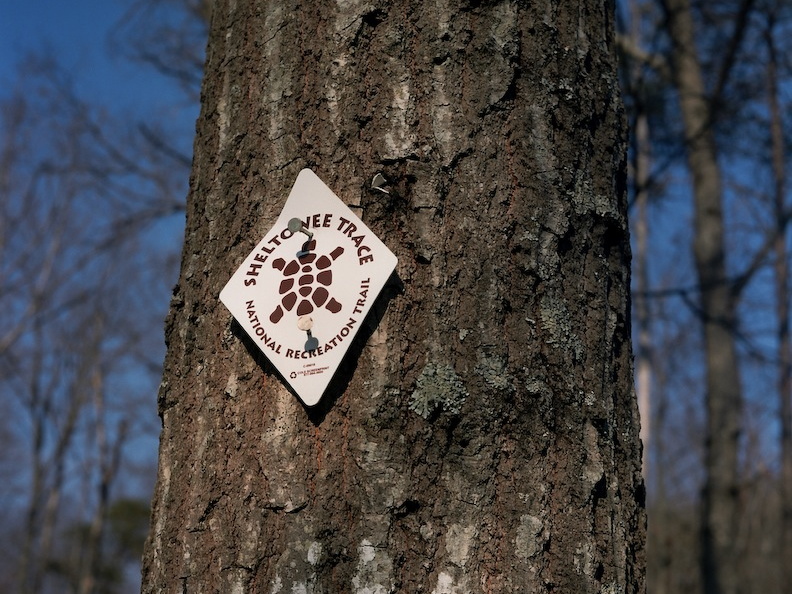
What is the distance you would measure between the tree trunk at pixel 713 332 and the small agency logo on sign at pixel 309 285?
15.7 feet

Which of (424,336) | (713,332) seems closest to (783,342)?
(713,332)

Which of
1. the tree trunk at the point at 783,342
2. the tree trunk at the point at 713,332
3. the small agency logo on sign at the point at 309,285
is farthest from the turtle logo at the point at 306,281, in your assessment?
the tree trunk at the point at 783,342

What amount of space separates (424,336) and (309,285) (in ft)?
0.63

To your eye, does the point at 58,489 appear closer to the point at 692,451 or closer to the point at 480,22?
the point at 692,451

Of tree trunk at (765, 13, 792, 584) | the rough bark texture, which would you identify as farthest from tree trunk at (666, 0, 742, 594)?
the rough bark texture

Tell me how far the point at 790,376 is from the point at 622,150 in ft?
35.2

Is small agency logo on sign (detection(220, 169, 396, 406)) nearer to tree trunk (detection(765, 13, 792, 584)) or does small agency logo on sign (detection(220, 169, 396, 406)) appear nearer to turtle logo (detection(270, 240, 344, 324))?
turtle logo (detection(270, 240, 344, 324))

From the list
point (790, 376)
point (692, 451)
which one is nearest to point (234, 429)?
point (790, 376)

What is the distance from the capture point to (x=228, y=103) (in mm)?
1306

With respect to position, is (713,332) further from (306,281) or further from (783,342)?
(306,281)

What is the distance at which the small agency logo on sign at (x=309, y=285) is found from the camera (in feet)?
3.60

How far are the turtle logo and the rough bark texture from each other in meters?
0.07

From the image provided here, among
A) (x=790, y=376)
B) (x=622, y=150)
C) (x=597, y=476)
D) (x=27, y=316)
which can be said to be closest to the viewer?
(x=597, y=476)

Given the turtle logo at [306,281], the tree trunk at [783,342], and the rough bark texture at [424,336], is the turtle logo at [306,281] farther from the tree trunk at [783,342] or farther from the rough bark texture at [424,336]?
the tree trunk at [783,342]
